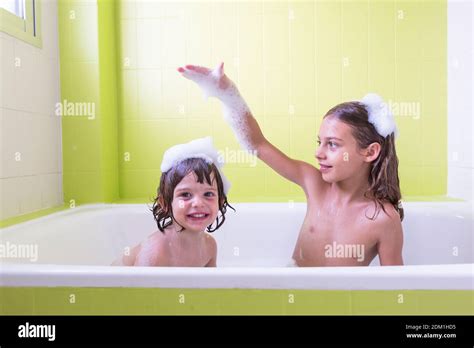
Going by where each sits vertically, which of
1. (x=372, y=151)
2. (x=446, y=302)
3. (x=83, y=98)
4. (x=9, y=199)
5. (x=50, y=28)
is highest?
A: (x=50, y=28)

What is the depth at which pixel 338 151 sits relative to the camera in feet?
4.10

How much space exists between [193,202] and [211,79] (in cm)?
33

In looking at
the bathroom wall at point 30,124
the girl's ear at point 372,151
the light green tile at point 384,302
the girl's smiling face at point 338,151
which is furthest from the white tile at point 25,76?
the light green tile at point 384,302

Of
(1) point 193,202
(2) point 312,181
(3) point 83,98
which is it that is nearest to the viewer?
(1) point 193,202

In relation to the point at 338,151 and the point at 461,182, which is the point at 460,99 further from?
the point at 338,151

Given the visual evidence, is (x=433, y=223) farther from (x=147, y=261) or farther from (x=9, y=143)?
(x=9, y=143)

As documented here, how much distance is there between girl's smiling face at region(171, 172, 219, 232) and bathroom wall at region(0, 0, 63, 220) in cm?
67

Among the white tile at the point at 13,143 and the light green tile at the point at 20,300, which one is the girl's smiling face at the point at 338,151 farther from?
the white tile at the point at 13,143

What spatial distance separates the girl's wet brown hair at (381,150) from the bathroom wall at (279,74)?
77 cm

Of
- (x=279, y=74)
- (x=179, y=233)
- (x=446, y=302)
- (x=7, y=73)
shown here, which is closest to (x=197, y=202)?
(x=179, y=233)

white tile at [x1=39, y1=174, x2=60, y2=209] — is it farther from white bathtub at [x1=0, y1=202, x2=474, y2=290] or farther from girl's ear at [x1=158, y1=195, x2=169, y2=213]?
girl's ear at [x1=158, y1=195, x2=169, y2=213]

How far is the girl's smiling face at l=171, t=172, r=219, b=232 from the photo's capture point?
3.79ft

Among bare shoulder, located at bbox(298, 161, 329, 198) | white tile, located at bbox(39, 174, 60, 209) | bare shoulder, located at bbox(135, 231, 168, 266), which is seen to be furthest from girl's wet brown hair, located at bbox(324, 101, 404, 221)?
white tile, located at bbox(39, 174, 60, 209)

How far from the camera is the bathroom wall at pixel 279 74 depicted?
2062 millimetres
